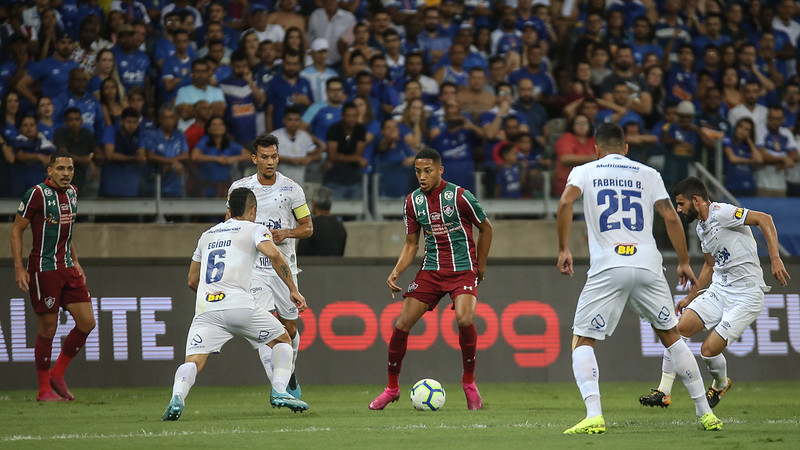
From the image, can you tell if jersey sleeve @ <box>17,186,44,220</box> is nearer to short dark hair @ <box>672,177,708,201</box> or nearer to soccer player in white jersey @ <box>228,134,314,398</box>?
soccer player in white jersey @ <box>228,134,314,398</box>

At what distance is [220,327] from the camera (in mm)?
8562

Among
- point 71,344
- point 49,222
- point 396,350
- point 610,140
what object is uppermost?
point 610,140

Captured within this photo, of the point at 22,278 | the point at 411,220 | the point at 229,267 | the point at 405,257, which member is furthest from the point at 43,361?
the point at 411,220

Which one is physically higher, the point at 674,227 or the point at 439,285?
the point at 674,227

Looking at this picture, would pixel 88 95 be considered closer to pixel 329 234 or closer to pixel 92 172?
pixel 92 172

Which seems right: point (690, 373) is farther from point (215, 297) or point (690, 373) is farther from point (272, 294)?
point (272, 294)

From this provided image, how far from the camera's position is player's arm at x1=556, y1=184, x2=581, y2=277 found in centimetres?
733

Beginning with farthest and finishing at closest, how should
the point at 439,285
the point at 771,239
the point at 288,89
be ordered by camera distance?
the point at 288,89 → the point at 439,285 → the point at 771,239

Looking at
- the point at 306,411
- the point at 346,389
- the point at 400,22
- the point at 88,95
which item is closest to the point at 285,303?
the point at 306,411

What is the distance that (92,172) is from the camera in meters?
13.2

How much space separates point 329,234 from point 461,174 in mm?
1839

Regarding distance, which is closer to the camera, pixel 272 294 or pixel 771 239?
pixel 771 239

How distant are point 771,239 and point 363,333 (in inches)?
206

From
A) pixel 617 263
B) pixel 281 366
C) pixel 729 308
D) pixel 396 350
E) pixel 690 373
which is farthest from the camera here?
pixel 729 308
